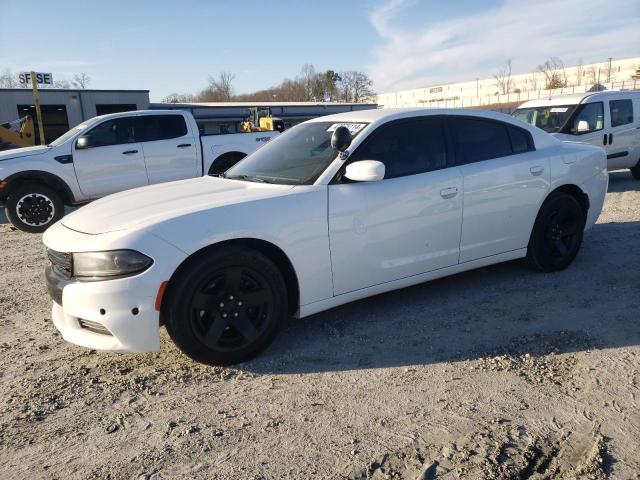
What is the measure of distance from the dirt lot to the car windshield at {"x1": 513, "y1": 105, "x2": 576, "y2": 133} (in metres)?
6.44

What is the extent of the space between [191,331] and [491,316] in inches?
90.5

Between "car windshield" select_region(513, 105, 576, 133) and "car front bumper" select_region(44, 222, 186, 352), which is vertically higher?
A: "car windshield" select_region(513, 105, 576, 133)

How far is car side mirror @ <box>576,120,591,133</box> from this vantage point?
9.62m

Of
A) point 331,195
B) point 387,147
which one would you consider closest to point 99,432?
point 331,195

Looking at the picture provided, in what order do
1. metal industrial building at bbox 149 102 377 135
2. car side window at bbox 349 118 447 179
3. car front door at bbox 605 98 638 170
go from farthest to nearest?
metal industrial building at bbox 149 102 377 135
car front door at bbox 605 98 638 170
car side window at bbox 349 118 447 179

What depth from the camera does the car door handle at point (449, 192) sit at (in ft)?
13.3

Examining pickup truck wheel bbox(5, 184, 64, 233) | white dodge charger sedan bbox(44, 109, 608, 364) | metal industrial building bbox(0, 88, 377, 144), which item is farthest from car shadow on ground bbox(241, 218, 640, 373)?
metal industrial building bbox(0, 88, 377, 144)

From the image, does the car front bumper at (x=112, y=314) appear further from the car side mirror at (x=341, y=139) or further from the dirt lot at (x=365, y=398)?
the car side mirror at (x=341, y=139)

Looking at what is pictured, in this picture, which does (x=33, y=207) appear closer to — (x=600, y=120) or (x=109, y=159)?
(x=109, y=159)

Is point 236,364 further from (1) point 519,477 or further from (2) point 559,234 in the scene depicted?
(2) point 559,234

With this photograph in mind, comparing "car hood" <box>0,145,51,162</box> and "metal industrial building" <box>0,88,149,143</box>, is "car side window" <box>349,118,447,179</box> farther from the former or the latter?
"metal industrial building" <box>0,88,149,143</box>

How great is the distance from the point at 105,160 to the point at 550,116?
27.4ft

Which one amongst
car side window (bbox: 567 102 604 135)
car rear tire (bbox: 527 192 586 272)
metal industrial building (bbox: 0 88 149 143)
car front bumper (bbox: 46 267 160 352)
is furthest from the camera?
metal industrial building (bbox: 0 88 149 143)

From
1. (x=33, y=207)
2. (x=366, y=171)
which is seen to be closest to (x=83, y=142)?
(x=33, y=207)
